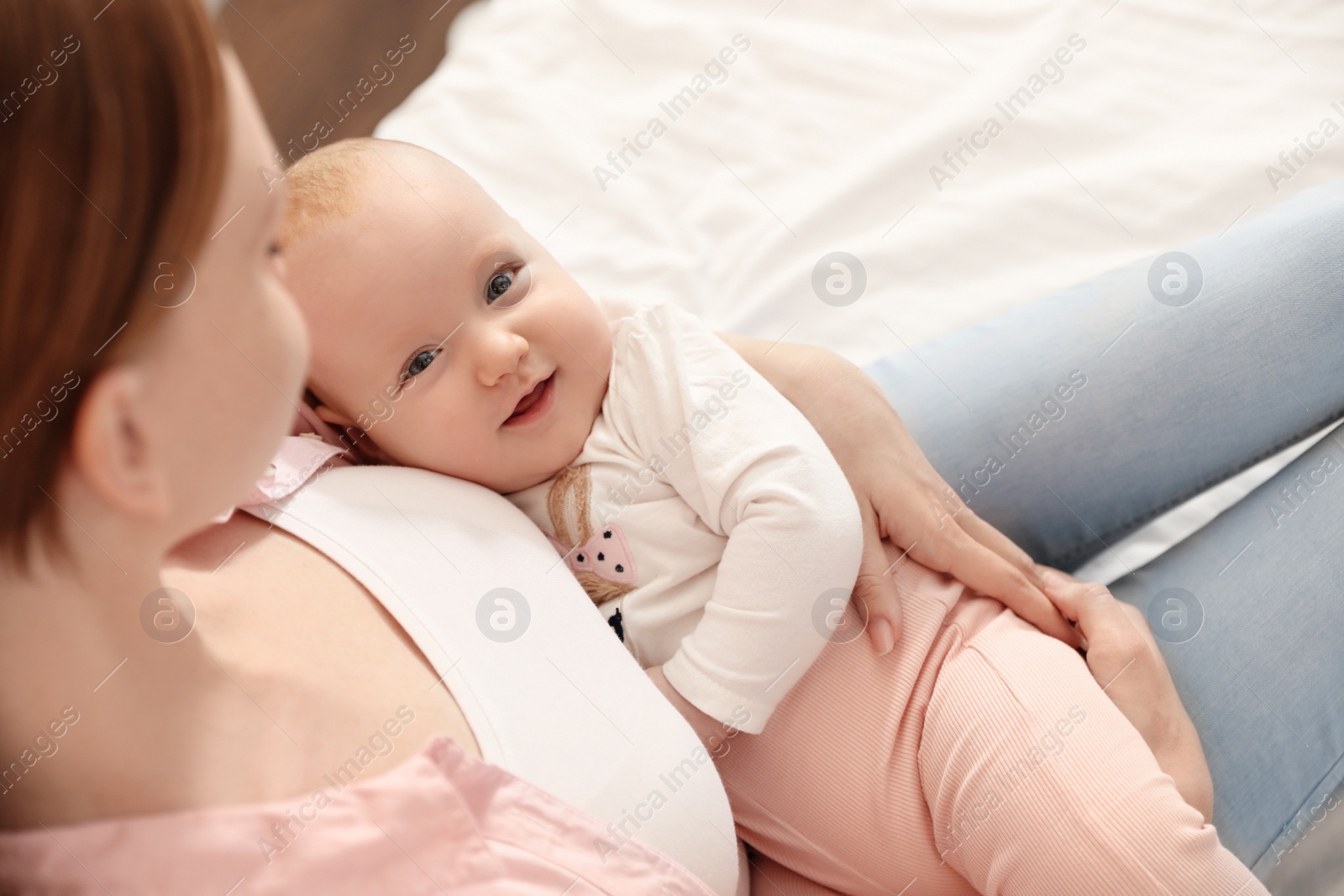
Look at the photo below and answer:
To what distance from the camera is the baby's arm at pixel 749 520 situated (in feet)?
2.80

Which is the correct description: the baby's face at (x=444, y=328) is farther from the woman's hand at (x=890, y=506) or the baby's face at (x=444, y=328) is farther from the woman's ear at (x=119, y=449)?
the woman's ear at (x=119, y=449)

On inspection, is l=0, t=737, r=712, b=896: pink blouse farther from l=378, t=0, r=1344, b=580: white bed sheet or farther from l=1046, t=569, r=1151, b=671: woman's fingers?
l=378, t=0, r=1344, b=580: white bed sheet

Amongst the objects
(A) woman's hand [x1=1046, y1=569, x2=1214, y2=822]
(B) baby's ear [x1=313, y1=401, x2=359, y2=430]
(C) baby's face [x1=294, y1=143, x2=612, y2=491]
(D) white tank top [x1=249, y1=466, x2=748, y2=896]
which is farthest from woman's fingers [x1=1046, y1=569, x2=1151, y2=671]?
(B) baby's ear [x1=313, y1=401, x2=359, y2=430]

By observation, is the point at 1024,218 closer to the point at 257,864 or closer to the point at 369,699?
the point at 369,699

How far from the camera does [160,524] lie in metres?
0.50

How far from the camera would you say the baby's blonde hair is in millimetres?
892

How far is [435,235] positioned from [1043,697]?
69 cm

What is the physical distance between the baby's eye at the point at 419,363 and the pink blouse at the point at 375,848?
395mm

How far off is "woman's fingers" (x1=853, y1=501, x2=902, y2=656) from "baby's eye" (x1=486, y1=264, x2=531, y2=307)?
42cm

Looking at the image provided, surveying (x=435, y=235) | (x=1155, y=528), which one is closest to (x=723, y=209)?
(x=435, y=235)

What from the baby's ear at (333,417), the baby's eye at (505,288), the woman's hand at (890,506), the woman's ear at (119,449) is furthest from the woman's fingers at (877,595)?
the woman's ear at (119,449)

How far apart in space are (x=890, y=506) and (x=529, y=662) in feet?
1.39

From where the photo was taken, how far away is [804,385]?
1052mm

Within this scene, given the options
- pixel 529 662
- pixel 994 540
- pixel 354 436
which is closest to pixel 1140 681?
pixel 994 540
